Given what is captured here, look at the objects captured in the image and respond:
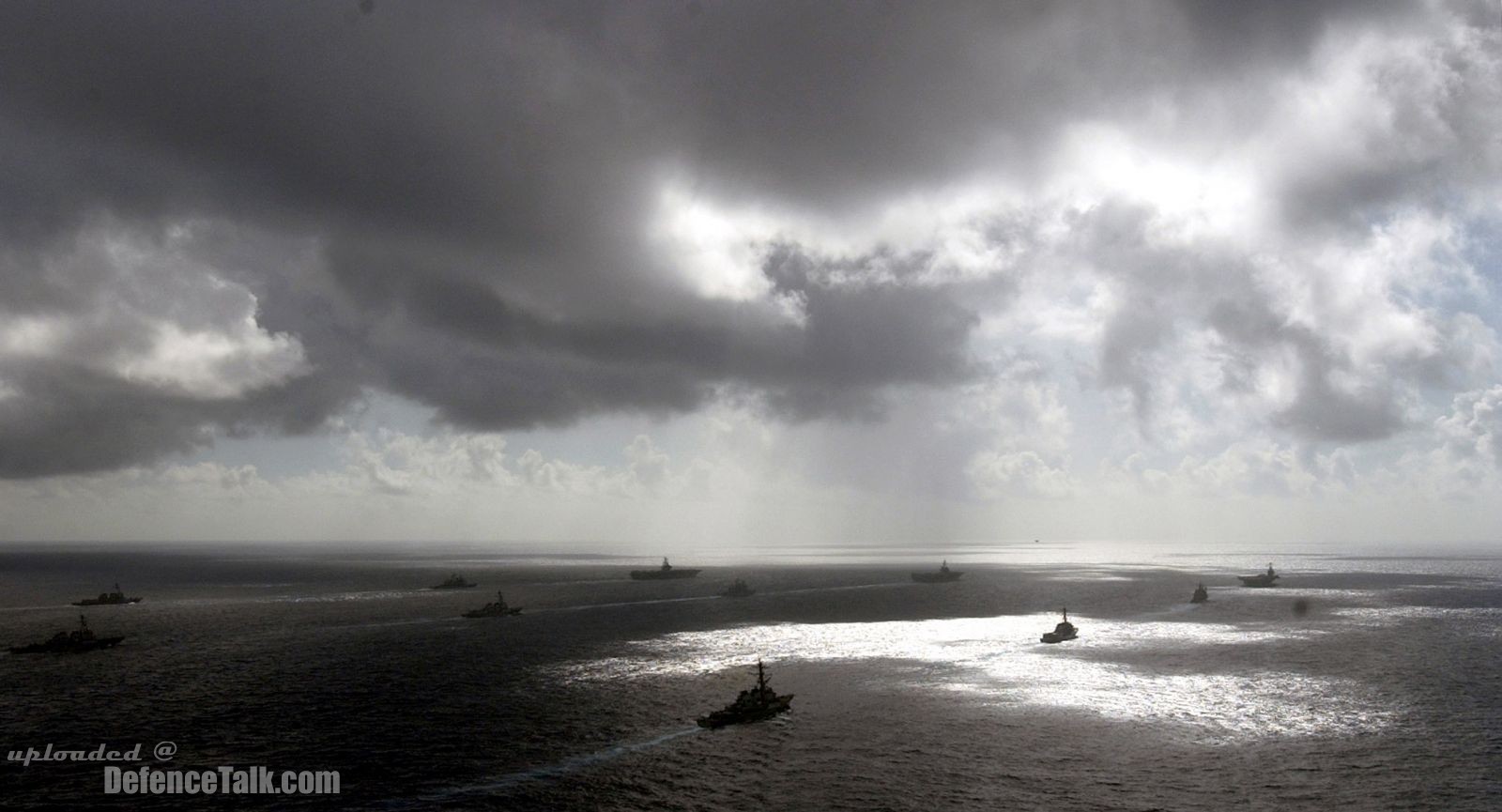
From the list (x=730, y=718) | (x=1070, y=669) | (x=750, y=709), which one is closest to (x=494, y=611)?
(x=730, y=718)

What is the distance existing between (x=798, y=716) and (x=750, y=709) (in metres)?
5.97

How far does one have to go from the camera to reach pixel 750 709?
80938 mm

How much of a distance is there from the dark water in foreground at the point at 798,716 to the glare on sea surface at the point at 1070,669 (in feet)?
1.90

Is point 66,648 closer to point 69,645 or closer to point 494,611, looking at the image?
point 69,645

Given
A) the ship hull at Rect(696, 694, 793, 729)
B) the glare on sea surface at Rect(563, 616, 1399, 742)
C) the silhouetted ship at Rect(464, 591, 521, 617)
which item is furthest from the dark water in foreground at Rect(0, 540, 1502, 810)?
the silhouetted ship at Rect(464, 591, 521, 617)

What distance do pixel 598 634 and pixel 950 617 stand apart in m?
78.1

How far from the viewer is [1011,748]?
72.6 metres

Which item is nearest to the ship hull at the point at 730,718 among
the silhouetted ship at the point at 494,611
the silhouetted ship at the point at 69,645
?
the silhouetted ship at the point at 494,611

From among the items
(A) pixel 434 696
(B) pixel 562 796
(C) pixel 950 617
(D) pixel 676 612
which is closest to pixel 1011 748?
(B) pixel 562 796

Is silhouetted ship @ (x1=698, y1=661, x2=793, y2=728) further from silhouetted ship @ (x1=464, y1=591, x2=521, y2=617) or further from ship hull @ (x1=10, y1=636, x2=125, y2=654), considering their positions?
ship hull @ (x1=10, y1=636, x2=125, y2=654)

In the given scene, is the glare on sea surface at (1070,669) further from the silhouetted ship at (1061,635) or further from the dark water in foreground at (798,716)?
the silhouetted ship at (1061,635)

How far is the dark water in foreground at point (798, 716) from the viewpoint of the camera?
6141cm

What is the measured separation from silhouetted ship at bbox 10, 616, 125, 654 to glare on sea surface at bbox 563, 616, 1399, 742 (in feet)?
269

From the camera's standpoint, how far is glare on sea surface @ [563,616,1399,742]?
83312 mm
